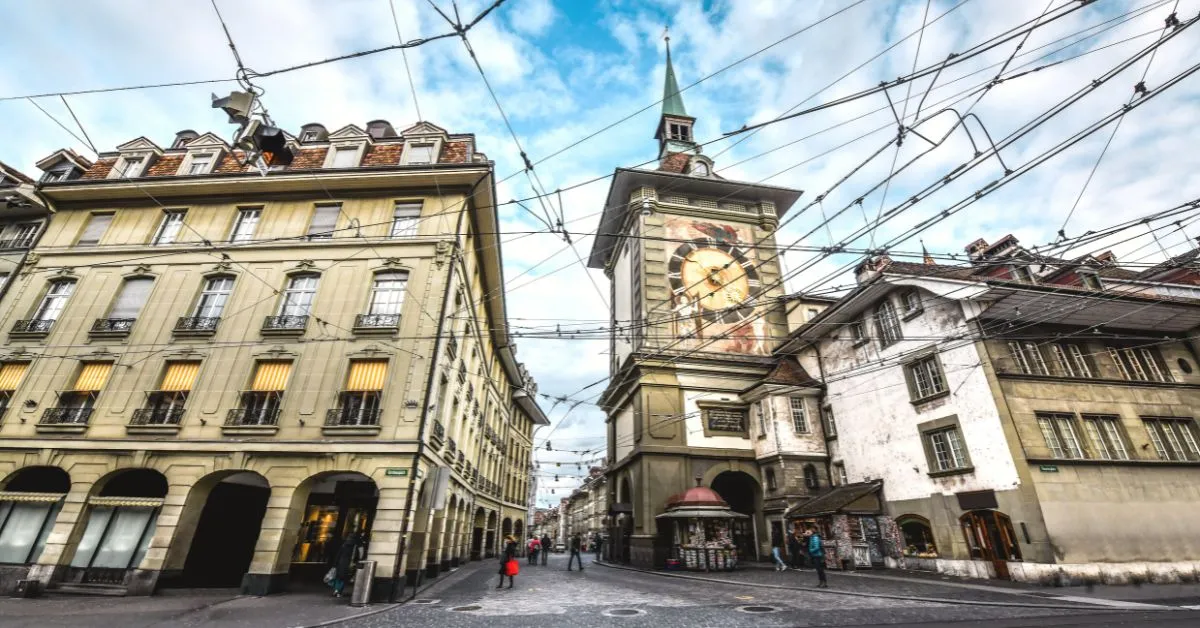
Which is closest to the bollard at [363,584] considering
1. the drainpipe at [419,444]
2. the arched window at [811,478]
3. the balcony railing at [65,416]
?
the drainpipe at [419,444]

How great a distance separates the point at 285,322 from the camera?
54.5 feet

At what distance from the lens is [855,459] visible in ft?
73.2

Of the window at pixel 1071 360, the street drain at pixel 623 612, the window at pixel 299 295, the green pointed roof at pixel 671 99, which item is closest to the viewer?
the street drain at pixel 623 612

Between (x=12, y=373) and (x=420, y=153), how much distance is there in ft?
54.6

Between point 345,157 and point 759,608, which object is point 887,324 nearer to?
point 759,608

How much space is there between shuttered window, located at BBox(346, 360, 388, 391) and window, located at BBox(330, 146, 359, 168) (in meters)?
8.90

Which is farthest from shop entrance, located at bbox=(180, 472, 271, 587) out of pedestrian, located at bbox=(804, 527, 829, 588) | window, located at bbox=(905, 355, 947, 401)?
window, located at bbox=(905, 355, 947, 401)

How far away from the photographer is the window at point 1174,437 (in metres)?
17.6

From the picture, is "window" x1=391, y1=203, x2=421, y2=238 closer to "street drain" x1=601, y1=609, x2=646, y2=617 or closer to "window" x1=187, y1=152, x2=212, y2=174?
"window" x1=187, y1=152, x2=212, y2=174

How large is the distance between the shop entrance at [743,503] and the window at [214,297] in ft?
79.6

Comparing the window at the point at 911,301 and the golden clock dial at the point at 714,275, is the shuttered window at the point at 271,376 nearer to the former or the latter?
the golden clock dial at the point at 714,275

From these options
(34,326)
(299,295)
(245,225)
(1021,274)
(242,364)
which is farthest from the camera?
(245,225)

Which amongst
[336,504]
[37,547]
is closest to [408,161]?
[336,504]

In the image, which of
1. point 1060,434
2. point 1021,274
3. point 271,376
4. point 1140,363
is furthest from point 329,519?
point 1140,363
